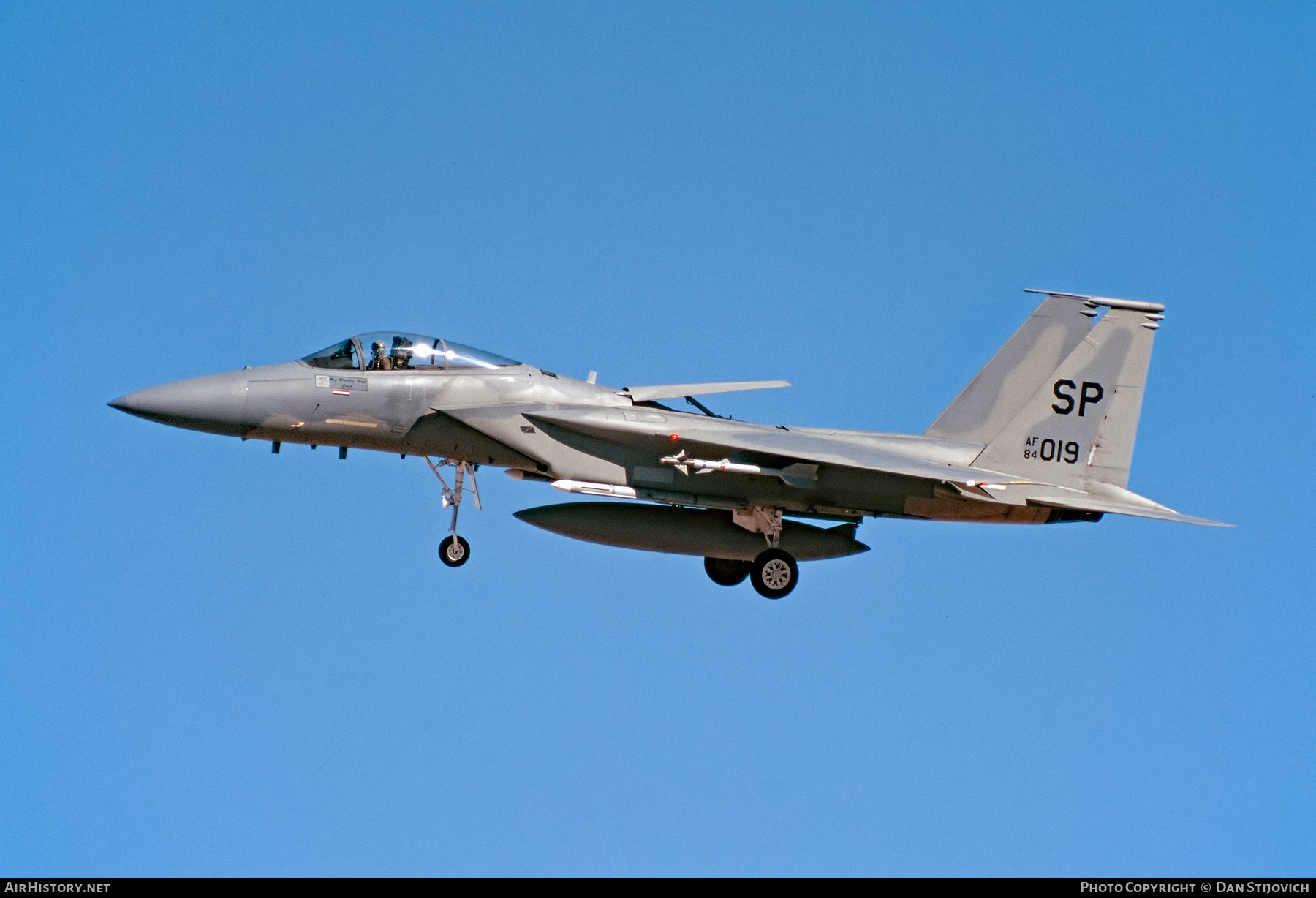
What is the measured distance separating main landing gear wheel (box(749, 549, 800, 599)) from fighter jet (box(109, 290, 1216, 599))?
0.02m

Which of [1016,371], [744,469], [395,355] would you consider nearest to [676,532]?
[744,469]

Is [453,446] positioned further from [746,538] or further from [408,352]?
[746,538]

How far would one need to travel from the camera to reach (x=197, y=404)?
18156mm

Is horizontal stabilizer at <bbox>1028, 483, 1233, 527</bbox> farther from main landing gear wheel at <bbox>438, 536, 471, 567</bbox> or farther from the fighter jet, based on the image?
main landing gear wheel at <bbox>438, 536, 471, 567</bbox>

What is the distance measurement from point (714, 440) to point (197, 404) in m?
5.60

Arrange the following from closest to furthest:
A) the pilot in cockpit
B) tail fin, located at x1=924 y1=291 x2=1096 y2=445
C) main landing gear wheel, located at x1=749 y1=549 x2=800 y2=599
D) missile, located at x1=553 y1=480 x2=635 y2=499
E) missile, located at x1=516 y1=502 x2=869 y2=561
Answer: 1. missile, located at x1=553 y1=480 x2=635 y2=499
2. the pilot in cockpit
3. missile, located at x1=516 y1=502 x2=869 y2=561
4. main landing gear wheel, located at x1=749 y1=549 x2=800 y2=599
5. tail fin, located at x1=924 y1=291 x2=1096 y2=445

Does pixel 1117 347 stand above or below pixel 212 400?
above

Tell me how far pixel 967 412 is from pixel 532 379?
17.8 feet

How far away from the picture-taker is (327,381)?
18.5 meters

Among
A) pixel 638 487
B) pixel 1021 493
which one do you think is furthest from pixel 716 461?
pixel 1021 493

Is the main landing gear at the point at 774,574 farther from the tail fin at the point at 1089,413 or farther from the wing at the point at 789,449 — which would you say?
the tail fin at the point at 1089,413

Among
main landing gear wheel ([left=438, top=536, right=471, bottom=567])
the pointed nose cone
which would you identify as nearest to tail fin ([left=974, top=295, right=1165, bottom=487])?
main landing gear wheel ([left=438, top=536, right=471, bottom=567])

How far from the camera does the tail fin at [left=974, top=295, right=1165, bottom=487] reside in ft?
66.5

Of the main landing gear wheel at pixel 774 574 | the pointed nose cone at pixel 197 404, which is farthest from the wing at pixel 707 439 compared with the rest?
the pointed nose cone at pixel 197 404
